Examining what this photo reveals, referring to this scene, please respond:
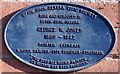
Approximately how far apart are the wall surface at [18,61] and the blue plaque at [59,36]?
86mm

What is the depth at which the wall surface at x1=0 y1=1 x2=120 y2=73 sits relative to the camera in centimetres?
347

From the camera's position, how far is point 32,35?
346 cm

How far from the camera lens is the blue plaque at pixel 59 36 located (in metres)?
3.44

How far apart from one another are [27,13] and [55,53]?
51 centimetres

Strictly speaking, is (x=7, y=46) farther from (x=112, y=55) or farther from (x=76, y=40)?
(x=112, y=55)

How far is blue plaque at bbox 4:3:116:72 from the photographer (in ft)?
11.3

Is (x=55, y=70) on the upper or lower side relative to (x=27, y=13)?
lower

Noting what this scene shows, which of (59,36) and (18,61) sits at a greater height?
(59,36)

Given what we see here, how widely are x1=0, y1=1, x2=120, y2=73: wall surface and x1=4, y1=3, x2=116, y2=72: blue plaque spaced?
0.09 metres

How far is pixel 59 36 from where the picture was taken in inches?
137

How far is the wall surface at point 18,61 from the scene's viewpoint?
347 cm

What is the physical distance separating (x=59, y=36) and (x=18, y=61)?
0.50 meters

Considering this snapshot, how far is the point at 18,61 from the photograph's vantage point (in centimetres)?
347

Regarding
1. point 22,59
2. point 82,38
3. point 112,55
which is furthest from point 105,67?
point 22,59
